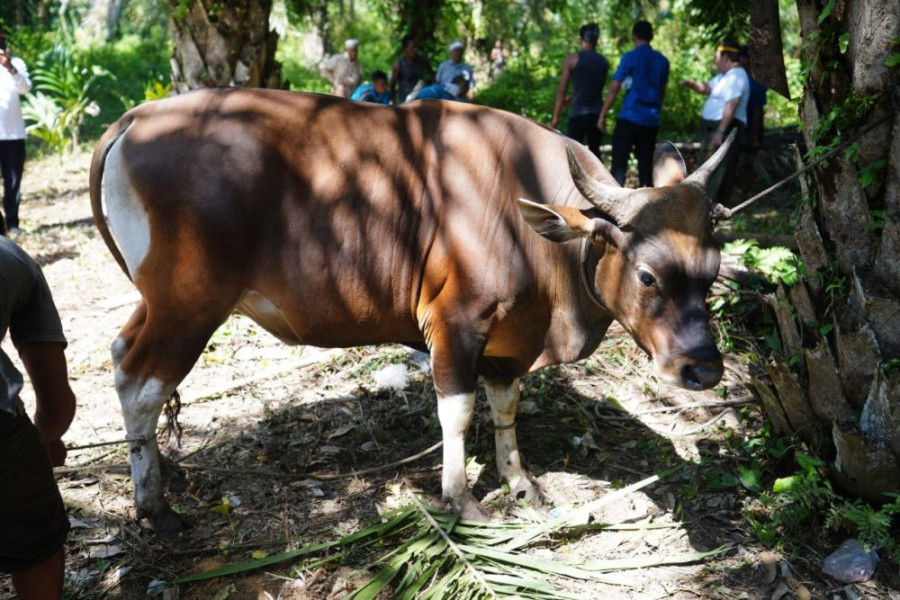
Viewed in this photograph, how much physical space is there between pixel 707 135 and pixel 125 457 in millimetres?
7885

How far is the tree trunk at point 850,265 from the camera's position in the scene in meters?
4.00

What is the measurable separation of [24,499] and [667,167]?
3462 mm

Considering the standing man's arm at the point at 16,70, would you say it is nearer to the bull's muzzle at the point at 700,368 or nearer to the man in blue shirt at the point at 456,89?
the man in blue shirt at the point at 456,89

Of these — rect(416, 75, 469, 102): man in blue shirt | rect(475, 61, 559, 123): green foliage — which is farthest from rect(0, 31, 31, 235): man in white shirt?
rect(475, 61, 559, 123): green foliage

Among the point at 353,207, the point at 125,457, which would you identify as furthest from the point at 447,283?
the point at 125,457

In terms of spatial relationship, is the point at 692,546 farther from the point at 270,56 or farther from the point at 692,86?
the point at 692,86

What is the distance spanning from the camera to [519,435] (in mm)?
5445

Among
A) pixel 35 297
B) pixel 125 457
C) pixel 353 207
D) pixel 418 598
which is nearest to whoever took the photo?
pixel 35 297

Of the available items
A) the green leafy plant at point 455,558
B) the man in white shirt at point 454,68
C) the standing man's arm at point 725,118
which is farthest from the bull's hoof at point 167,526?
the man in white shirt at point 454,68

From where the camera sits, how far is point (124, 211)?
411cm

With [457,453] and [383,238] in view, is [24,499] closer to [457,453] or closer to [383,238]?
[383,238]

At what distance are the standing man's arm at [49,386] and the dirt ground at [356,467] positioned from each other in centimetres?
115

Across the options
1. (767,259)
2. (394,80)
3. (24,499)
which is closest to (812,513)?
(767,259)

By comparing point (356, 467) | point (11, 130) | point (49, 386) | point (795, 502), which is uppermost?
point (49, 386)
